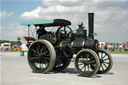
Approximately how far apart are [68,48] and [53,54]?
746mm

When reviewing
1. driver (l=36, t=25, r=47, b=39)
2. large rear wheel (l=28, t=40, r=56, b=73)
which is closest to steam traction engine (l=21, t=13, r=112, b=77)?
large rear wheel (l=28, t=40, r=56, b=73)

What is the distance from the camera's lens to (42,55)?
9.05 m

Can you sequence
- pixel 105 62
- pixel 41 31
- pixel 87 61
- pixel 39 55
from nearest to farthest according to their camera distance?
1. pixel 87 61
2. pixel 105 62
3. pixel 39 55
4. pixel 41 31

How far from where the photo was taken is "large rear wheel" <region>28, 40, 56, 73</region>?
28.3ft

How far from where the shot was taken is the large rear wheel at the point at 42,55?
8.64 m

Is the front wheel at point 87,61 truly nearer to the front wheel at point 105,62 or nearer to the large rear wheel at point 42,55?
the front wheel at point 105,62

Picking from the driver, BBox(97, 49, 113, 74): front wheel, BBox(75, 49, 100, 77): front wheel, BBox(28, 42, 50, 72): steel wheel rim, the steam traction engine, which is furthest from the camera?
the driver

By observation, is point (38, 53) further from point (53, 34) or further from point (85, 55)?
point (85, 55)

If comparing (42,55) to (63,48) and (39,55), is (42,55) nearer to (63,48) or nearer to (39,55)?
(39,55)

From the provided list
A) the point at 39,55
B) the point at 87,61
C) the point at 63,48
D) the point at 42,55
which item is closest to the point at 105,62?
the point at 87,61

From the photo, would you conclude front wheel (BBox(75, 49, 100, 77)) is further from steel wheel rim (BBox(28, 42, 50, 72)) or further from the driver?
the driver

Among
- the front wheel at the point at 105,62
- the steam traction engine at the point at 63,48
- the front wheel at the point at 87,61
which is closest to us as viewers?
the front wheel at the point at 87,61

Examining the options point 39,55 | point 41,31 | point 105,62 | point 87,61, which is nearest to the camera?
point 87,61

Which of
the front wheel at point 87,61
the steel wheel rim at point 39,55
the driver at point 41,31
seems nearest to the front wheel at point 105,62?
the front wheel at point 87,61
